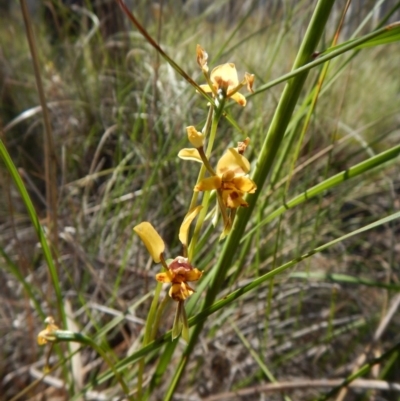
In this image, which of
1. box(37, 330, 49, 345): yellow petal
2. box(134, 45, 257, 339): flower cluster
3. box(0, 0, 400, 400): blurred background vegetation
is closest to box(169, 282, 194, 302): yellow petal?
A: box(134, 45, 257, 339): flower cluster

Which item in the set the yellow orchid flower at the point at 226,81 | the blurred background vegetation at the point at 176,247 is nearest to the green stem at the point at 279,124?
the yellow orchid flower at the point at 226,81

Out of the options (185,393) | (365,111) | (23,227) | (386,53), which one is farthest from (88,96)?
(386,53)

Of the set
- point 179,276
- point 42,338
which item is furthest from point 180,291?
point 42,338

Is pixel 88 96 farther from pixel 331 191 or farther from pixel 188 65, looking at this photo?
pixel 331 191

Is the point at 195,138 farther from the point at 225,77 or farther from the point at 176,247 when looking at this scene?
the point at 176,247

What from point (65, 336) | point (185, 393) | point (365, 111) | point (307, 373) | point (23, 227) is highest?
point (23, 227)

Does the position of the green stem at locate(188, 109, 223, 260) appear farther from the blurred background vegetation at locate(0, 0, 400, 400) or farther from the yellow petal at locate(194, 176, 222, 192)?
the blurred background vegetation at locate(0, 0, 400, 400)

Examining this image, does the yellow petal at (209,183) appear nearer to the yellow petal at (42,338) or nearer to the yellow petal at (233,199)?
the yellow petal at (233,199)
